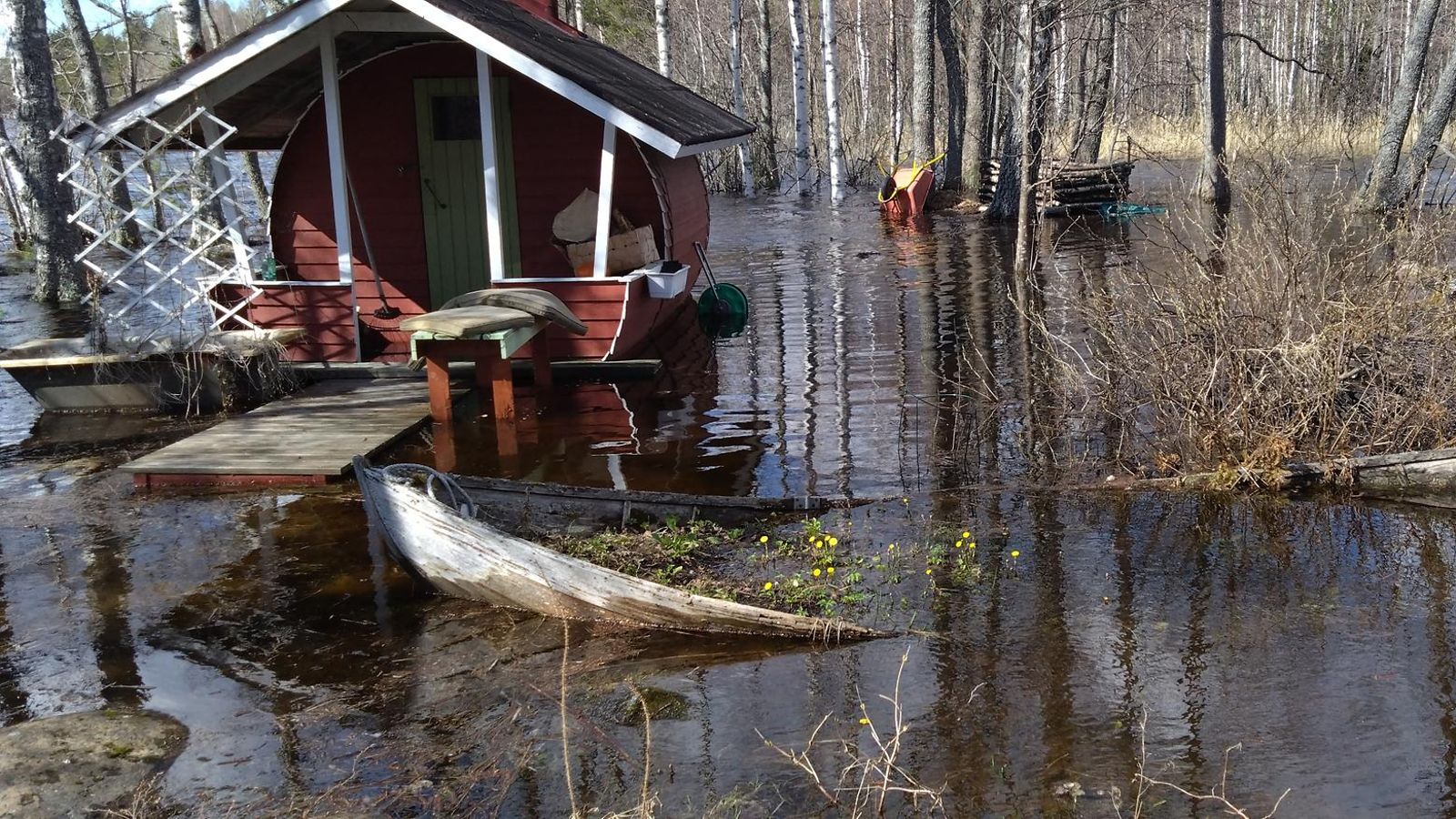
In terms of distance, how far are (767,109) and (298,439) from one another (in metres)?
24.0

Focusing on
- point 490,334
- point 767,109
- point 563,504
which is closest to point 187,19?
point 490,334

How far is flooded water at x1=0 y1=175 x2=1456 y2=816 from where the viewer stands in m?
5.02

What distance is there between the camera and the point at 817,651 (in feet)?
20.1

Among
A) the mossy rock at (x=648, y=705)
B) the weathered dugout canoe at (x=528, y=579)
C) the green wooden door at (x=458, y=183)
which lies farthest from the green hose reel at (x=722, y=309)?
the mossy rock at (x=648, y=705)

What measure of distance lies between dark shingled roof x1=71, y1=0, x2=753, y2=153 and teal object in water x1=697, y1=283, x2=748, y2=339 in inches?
73.9

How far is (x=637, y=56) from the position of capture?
43.1 meters

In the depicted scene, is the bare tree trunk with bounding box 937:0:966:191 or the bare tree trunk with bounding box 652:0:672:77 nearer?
the bare tree trunk with bounding box 652:0:672:77

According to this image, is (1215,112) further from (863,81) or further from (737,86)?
(863,81)

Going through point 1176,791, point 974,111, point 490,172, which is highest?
point 974,111

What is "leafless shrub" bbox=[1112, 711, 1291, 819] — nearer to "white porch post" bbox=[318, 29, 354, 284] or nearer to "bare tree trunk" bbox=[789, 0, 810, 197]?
"white porch post" bbox=[318, 29, 354, 284]

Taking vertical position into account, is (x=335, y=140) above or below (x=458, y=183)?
above

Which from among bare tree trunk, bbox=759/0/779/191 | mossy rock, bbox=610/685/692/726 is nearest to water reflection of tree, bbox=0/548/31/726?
mossy rock, bbox=610/685/692/726

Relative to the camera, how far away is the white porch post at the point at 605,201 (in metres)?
11.9

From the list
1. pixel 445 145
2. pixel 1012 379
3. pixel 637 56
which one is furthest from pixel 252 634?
pixel 637 56
